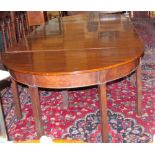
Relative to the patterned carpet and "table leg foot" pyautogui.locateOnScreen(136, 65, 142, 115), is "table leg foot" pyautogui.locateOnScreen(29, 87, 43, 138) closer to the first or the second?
the patterned carpet

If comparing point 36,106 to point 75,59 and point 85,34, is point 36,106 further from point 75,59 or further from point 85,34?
point 85,34

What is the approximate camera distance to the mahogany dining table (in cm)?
164

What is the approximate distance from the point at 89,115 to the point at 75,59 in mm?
806

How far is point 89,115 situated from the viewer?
8.03 ft

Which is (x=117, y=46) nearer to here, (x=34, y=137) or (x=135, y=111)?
(x=135, y=111)

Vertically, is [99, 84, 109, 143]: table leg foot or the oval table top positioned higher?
the oval table top

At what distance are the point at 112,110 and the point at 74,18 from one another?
1.25 m

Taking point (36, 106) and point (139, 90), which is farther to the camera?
point (139, 90)

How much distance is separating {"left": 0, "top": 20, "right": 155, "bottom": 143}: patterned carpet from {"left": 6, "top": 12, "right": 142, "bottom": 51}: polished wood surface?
667 millimetres

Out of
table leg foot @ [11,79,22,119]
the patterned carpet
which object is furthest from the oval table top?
the patterned carpet

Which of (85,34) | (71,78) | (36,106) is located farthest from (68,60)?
(85,34)
